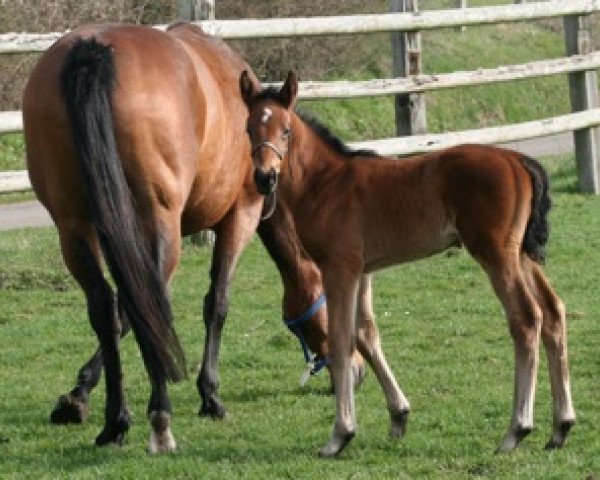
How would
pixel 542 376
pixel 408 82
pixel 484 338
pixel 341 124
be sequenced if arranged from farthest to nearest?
pixel 341 124 < pixel 408 82 < pixel 484 338 < pixel 542 376

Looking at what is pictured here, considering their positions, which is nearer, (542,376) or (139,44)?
(139,44)

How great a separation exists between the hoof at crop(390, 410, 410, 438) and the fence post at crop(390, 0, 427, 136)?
6.97 m

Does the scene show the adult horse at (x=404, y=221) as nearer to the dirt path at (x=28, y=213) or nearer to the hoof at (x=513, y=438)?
the hoof at (x=513, y=438)

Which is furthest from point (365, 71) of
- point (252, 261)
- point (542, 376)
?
point (542, 376)

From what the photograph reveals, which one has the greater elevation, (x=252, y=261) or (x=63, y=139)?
(x=63, y=139)

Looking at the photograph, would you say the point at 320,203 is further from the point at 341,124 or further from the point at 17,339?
the point at 341,124

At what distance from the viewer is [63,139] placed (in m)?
6.81

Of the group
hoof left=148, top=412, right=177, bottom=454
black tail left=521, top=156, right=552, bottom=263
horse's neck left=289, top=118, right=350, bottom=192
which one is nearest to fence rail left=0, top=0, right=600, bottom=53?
horse's neck left=289, top=118, right=350, bottom=192

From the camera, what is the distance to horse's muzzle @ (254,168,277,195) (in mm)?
6137

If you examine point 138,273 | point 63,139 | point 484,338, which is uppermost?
point 63,139

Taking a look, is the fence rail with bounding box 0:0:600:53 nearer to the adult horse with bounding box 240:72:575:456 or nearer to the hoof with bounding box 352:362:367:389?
the hoof with bounding box 352:362:367:389

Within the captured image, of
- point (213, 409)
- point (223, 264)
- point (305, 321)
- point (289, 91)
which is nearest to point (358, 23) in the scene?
point (223, 264)

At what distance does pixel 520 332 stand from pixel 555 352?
0.22 m

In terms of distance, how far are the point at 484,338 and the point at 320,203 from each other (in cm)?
287
